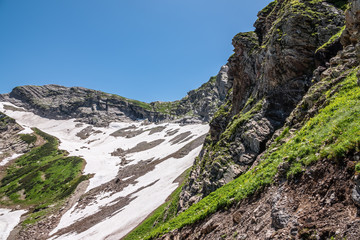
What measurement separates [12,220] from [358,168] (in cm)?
7599

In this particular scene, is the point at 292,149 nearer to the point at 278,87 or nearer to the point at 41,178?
the point at 278,87

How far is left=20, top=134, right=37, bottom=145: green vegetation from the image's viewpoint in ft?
437

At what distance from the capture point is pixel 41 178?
82.6 m

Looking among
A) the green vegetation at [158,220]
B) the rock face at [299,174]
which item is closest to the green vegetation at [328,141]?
the rock face at [299,174]

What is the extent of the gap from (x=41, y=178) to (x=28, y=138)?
76.0m

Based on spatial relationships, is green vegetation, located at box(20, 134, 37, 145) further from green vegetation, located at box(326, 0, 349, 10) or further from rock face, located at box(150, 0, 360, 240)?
green vegetation, located at box(326, 0, 349, 10)

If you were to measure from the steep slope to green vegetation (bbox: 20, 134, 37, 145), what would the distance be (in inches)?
5800

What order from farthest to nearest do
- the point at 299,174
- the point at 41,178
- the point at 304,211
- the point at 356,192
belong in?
the point at 41,178, the point at 299,174, the point at 304,211, the point at 356,192

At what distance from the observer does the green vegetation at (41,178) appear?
67312 mm

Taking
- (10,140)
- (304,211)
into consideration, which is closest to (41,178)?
(10,140)

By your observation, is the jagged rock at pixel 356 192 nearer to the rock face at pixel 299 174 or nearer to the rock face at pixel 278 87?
the rock face at pixel 299 174

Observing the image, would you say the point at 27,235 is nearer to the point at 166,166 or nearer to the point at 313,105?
the point at 166,166

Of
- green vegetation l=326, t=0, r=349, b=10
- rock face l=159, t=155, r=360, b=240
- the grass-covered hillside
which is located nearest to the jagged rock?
rock face l=159, t=155, r=360, b=240

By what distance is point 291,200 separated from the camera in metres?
6.71
